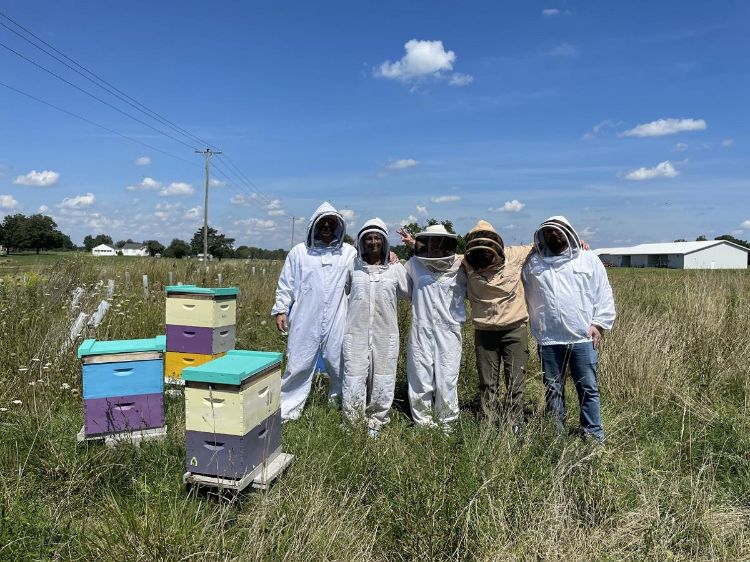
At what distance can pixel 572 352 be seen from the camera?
382cm

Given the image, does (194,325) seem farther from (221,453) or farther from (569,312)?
(569,312)

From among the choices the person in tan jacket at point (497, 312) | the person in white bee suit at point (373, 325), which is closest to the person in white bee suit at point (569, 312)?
the person in tan jacket at point (497, 312)

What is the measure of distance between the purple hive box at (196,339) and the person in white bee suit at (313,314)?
76cm

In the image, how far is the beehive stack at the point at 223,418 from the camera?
2.64m

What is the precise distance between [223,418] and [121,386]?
111cm

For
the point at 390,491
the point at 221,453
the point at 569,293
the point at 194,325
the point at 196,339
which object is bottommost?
the point at 390,491

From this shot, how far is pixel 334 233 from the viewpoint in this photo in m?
4.57

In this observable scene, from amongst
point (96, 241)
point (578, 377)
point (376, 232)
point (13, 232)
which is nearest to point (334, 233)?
point (376, 232)

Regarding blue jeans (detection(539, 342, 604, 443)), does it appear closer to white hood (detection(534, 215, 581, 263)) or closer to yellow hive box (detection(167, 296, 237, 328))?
white hood (detection(534, 215, 581, 263))

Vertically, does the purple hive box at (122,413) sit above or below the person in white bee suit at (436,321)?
below

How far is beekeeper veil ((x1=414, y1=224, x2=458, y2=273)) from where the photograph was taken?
3988mm

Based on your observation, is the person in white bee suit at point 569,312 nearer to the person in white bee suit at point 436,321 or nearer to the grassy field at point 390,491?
the grassy field at point 390,491

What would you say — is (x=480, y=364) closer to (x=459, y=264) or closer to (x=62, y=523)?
(x=459, y=264)

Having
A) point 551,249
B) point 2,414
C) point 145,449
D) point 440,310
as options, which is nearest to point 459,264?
point 440,310
